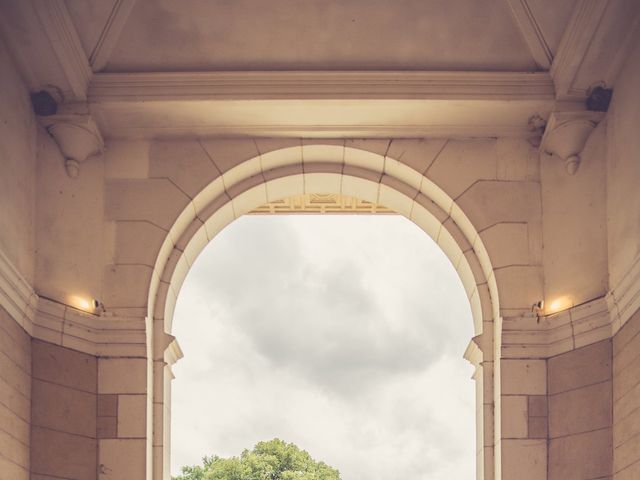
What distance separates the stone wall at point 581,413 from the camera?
1052 cm

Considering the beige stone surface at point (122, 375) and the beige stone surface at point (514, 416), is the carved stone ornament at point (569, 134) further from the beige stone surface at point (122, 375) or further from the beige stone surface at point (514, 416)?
the beige stone surface at point (122, 375)

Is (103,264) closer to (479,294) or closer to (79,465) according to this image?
(79,465)

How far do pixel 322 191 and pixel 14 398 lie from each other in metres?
4.25

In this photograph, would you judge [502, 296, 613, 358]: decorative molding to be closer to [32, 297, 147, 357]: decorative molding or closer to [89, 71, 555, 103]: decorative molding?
[89, 71, 555, 103]: decorative molding

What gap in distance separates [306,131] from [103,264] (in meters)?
2.49

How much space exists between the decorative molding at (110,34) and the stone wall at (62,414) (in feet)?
9.16

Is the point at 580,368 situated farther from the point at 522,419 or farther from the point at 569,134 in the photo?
the point at 569,134

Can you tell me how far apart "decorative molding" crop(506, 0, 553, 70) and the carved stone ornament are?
55 cm

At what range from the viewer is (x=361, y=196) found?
1292 centimetres

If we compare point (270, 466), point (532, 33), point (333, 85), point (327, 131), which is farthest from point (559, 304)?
point (270, 466)

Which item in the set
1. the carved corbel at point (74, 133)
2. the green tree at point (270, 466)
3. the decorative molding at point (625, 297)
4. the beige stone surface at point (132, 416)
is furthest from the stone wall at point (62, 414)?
the green tree at point (270, 466)

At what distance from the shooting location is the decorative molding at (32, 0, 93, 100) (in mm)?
10227

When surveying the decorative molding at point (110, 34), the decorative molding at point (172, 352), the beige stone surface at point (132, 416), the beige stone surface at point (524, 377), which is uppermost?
the decorative molding at point (110, 34)

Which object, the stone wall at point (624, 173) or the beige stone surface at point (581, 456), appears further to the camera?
the beige stone surface at point (581, 456)
